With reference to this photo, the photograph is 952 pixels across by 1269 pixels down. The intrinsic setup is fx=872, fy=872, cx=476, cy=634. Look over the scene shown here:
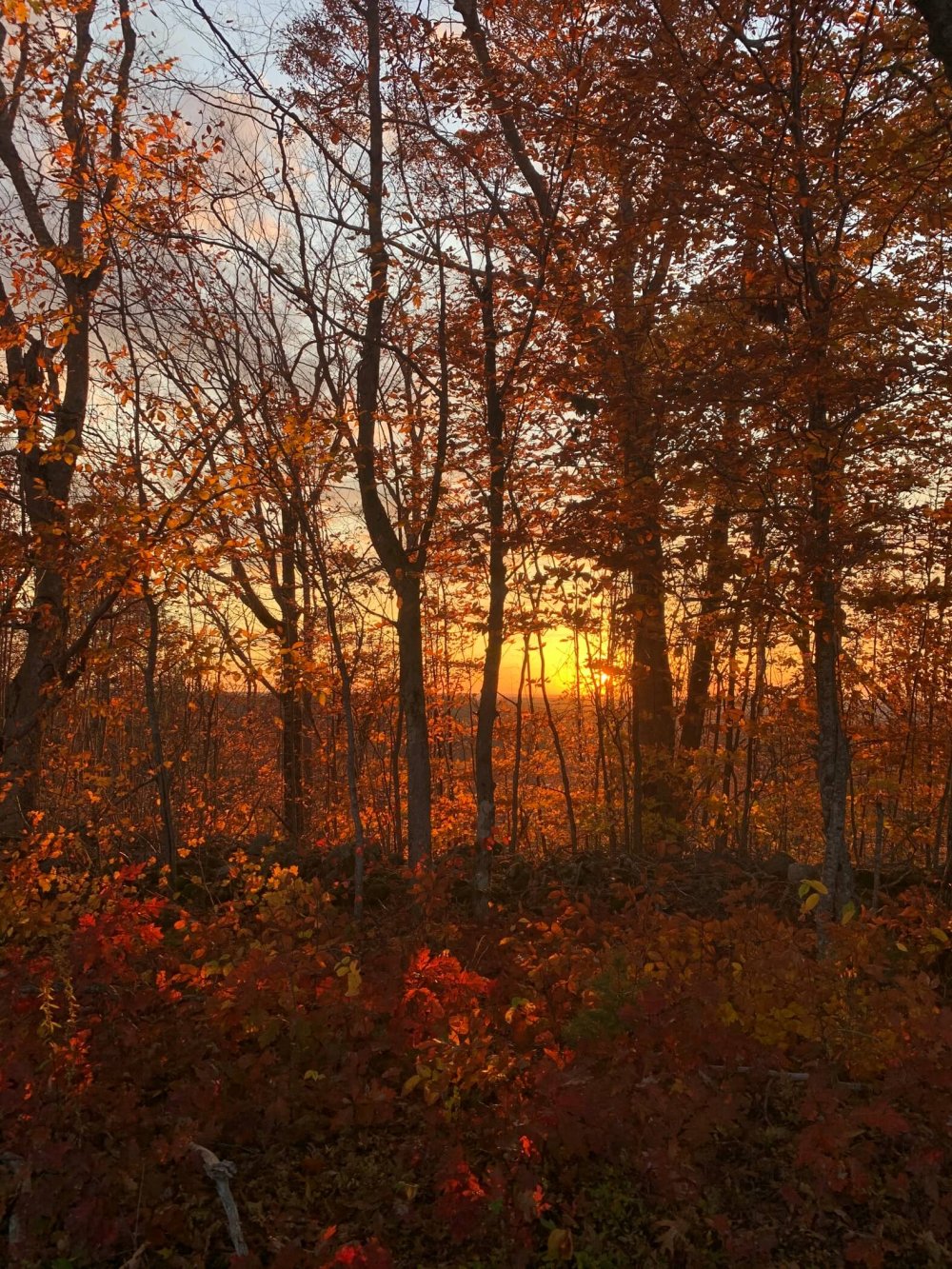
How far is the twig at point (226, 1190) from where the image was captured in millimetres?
2826

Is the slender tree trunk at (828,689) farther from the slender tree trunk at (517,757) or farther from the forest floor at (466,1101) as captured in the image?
the slender tree trunk at (517,757)

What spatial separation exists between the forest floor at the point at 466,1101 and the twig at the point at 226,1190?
0.08m

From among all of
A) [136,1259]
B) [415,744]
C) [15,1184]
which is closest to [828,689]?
[415,744]

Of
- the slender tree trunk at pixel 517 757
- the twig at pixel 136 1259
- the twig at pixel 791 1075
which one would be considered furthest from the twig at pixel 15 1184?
the slender tree trunk at pixel 517 757

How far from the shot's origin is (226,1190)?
2.94 m

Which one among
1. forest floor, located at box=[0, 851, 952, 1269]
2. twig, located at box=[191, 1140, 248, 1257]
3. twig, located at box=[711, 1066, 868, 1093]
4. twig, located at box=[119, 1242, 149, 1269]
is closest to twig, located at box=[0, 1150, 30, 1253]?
forest floor, located at box=[0, 851, 952, 1269]

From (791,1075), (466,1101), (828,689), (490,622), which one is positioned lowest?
(466,1101)

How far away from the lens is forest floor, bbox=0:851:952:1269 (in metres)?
3.09

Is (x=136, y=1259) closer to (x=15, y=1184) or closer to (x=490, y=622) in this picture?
(x=15, y=1184)

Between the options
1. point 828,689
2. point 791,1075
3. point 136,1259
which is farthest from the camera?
point 828,689

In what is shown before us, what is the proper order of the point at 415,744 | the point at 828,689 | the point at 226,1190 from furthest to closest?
the point at 415,744 → the point at 828,689 → the point at 226,1190

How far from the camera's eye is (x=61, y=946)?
12.8 ft

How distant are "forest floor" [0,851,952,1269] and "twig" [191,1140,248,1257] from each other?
8cm

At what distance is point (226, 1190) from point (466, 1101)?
4.50 feet
